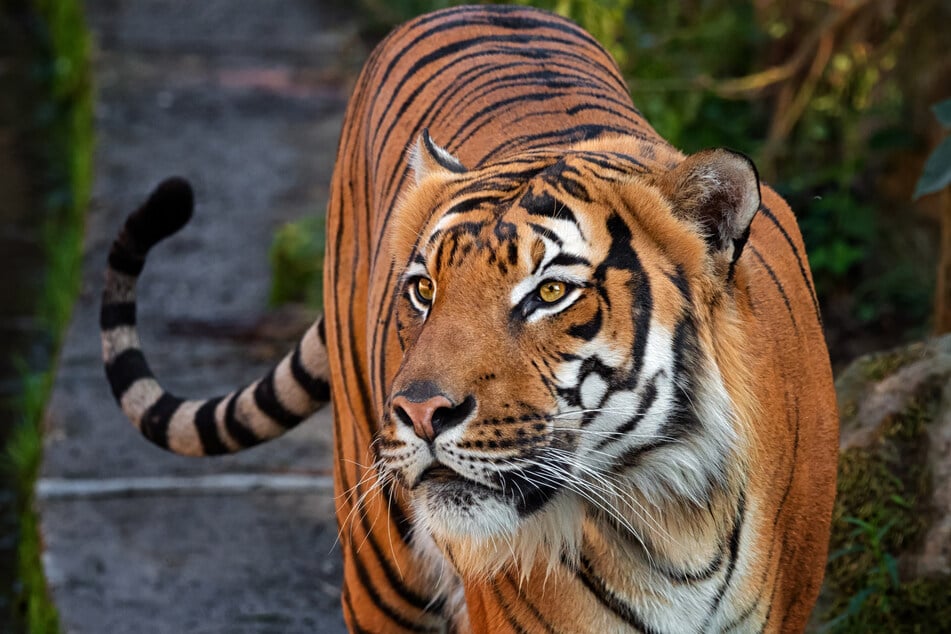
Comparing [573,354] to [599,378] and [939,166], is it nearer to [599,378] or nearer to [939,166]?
[599,378]

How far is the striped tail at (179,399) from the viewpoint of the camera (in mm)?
3355

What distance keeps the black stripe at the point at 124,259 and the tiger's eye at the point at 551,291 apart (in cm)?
170

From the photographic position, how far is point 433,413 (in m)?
1.92

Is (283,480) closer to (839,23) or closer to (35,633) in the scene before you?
(35,633)

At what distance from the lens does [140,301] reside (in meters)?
6.00

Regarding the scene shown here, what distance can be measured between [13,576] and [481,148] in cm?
264

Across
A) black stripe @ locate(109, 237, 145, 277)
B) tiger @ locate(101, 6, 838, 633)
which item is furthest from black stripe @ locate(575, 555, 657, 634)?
black stripe @ locate(109, 237, 145, 277)

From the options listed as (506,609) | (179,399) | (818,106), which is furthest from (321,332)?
(818,106)

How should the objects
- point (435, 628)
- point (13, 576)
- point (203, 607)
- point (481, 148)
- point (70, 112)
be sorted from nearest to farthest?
point (481, 148) < point (435, 628) < point (203, 607) < point (13, 576) < point (70, 112)

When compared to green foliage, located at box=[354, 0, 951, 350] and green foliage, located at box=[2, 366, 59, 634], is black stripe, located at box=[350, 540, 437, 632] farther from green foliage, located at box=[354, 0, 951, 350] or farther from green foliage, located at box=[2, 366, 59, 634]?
green foliage, located at box=[354, 0, 951, 350]

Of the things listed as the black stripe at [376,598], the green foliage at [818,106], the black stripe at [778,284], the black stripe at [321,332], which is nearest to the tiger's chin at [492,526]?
the black stripe at [778,284]

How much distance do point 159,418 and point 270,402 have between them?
300mm

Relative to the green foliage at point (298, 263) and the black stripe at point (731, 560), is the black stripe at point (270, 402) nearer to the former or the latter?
the black stripe at point (731, 560)

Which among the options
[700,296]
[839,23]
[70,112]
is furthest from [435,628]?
[70,112]
